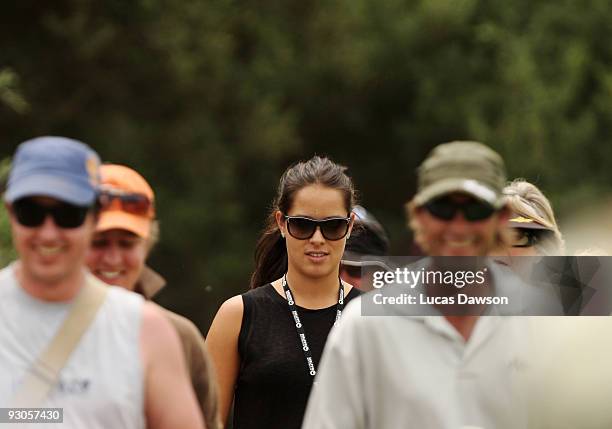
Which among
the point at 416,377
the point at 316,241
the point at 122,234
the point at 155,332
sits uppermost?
the point at 316,241

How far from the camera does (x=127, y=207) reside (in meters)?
5.18

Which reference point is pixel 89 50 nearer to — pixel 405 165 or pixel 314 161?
pixel 405 165

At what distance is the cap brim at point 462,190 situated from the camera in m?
4.26

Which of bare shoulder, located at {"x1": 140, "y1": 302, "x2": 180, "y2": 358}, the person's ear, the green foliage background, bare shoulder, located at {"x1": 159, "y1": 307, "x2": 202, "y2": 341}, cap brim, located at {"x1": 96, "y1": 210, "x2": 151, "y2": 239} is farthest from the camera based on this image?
the green foliage background

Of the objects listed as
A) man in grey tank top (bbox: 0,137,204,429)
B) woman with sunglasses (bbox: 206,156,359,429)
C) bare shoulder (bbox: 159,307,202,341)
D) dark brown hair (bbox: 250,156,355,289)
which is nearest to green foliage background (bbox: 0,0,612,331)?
dark brown hair (bbox: 250,156,355,289)

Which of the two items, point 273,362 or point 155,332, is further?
point 273,362

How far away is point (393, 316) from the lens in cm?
425

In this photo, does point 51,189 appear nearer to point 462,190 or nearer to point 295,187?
point 462,190

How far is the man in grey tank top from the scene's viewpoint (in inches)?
162

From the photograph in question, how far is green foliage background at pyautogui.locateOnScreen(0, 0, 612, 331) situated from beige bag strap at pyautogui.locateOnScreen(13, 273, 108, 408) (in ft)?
48.0

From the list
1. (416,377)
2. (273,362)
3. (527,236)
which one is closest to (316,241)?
(273,362)

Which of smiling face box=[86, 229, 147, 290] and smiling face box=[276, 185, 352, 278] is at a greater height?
smiling face box=[276, 185, 352, 278]

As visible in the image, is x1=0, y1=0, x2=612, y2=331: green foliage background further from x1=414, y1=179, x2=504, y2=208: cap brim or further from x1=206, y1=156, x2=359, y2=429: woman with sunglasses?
x1=414, y1=179, x2=504, y2=208: cap brim

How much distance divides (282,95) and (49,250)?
19705mm
